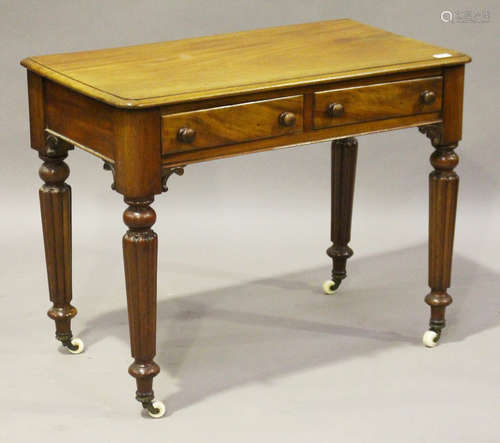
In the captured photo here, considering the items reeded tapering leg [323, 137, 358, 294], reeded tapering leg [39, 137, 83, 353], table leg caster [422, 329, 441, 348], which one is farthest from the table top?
table leg caster [422, 329, 441, 348]

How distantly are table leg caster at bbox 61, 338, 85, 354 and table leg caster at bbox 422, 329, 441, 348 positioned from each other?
1166 millimetres

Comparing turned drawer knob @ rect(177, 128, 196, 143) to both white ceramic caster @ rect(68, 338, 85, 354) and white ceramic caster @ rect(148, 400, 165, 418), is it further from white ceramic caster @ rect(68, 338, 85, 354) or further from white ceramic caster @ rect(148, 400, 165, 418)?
white ceramic caster @ rect(68, 338, 85, 354)

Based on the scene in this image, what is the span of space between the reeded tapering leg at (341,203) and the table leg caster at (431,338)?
575 mm

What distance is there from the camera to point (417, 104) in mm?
4410

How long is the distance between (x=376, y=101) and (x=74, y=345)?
1.31 metres

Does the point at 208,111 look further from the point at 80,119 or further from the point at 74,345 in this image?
the point at 74,345

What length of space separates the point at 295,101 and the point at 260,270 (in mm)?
1390

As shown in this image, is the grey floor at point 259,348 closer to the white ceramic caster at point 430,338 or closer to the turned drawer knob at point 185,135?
the white ceramic caster at point 430,338

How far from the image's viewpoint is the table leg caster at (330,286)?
5215 millimetres

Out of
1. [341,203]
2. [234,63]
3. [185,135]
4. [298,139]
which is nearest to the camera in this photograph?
[185,135]

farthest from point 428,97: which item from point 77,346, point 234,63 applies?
point 77,346

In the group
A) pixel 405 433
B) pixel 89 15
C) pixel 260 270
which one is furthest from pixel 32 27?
pixel 405 433

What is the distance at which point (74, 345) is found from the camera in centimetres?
470

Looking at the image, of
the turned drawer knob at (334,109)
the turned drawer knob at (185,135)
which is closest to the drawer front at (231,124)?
the turned drawer knob at (185,135)
